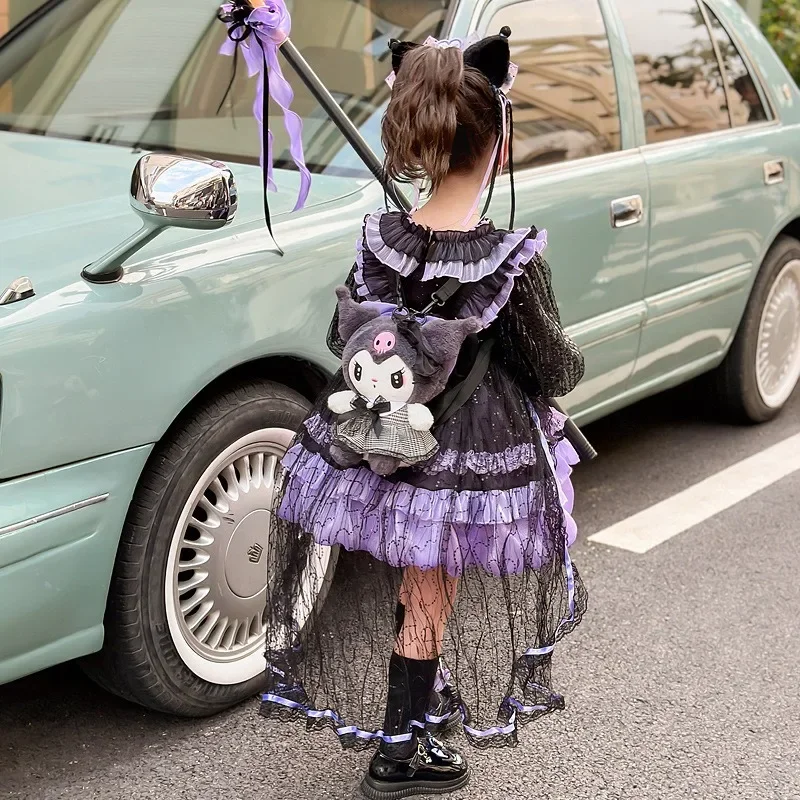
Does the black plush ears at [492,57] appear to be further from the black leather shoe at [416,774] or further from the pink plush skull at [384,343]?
the black leather shoe at [416,774]

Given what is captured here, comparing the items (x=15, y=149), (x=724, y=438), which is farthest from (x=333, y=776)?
(x=724, y=438)

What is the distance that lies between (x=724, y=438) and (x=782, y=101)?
53.7 inches

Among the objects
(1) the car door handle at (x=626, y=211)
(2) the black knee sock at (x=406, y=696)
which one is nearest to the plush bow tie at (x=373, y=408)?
(2) the black knee sock at (x=406, y=696)

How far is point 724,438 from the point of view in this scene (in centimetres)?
486

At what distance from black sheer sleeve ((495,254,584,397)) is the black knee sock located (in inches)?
→ 23.7

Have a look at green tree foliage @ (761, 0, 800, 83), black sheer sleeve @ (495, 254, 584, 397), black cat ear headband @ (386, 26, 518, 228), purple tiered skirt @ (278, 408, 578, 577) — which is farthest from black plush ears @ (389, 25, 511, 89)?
green tree foliage @ (761, 0, 800, 83)

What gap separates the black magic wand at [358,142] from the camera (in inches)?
99.7

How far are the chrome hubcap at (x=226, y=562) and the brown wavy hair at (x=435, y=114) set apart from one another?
0.87 meters

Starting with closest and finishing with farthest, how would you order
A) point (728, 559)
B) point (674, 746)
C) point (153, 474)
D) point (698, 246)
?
1. point (153, 474)
2. point (674, 746)
3. point (728, 559)
4. point (698, 246)

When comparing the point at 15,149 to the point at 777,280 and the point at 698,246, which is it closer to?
the point at 698,246

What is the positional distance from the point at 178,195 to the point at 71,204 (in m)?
0.58

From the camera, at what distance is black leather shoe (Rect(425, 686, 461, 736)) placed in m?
2.47

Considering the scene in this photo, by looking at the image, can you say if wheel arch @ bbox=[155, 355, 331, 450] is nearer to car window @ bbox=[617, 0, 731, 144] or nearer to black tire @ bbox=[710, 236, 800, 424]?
car window @ bbox=[617, 0, 731, 144]

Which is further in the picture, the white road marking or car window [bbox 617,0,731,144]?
car window [bbox 617,0,731,144]
